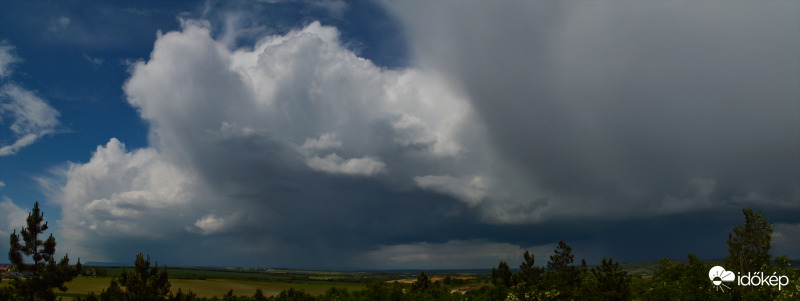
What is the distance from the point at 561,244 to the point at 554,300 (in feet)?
28.5

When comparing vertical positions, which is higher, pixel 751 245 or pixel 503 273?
pixel 751 245

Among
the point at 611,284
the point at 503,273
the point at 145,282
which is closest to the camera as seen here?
the point at 145,282

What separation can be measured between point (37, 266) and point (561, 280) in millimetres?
67836

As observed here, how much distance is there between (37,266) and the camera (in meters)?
52.2

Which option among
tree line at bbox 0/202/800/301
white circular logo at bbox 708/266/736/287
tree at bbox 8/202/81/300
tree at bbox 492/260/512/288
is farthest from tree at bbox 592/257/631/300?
tree at bbox 8/202/81/300

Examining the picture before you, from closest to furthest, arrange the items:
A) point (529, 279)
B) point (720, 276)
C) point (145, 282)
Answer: point (145, 282)
point (720, 276)
point (529, 279)

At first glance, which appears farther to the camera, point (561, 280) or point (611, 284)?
point (561, 280)

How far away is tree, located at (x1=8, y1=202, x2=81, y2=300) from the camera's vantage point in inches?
2013

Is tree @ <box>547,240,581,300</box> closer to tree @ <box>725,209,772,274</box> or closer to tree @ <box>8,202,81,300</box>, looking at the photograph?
tree @ <box>725,209,772,274</box>

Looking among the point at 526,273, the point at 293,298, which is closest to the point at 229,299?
the point at 293,298

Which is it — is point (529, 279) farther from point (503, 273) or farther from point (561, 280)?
point (503, 273)

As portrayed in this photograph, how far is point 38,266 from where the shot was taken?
52188 millimetres

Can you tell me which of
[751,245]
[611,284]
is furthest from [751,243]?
[611,284]

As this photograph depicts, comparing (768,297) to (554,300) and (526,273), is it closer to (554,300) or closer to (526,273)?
(554,300)
